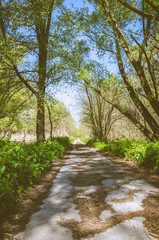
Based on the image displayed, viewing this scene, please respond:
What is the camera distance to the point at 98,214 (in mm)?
2650

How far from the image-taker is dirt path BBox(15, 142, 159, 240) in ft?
6.90

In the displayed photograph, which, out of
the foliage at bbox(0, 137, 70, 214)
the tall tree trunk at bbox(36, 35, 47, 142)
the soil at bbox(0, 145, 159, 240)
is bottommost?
the soil at bbox(0, 145, 159, 240)

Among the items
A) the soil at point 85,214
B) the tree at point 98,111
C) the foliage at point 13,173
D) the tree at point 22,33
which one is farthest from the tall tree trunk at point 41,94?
the tree at point 98,111

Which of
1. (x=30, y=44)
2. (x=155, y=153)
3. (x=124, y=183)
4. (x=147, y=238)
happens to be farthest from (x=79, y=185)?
(x=30, y=44)

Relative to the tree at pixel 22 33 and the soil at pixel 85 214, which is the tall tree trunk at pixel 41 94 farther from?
the soil at pixel 85 214

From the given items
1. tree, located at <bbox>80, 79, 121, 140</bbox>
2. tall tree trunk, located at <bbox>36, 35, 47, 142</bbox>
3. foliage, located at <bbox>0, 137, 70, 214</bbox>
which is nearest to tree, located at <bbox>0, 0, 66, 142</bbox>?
tall tree trunk, located at <bbox>36, 35, 47, 142</bbox>

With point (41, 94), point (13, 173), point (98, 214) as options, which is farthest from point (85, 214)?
point (41, 94)

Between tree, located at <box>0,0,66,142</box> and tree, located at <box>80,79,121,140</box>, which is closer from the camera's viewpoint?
tree, located at <box>0,0,66,142</box>

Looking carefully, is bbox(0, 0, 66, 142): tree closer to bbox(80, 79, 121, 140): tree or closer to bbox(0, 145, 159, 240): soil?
bbox(0, 145, 159, 240): soil

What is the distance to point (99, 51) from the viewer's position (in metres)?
9.85

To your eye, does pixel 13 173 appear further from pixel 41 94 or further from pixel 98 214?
pixel 41 94

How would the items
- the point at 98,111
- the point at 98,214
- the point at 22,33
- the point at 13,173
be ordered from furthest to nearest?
the point at 98,111 < the point at 22,33 < the point at 13,173 < the point at 98,214

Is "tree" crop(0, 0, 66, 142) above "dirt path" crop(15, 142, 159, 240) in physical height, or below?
above

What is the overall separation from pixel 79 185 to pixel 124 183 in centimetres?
118
